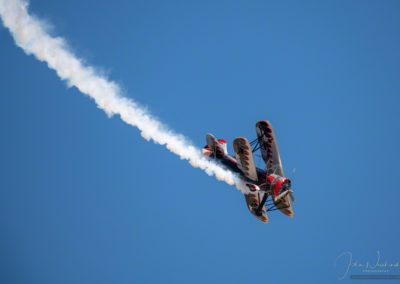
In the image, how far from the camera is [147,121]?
3156 centimetres

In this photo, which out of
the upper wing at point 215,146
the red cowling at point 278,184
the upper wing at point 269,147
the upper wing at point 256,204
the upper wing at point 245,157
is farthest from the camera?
the upper wing at point 256,204

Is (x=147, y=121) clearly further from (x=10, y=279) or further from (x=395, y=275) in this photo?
(x=10, y=279)

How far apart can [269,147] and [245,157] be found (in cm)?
319

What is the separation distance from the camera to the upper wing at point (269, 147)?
99.6ft

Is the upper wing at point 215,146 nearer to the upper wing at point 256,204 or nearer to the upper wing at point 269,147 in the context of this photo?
the upper wing at point 269,147

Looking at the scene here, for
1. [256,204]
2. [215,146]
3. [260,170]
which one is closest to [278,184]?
[260,170]

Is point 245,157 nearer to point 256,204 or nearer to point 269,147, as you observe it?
point 269,147

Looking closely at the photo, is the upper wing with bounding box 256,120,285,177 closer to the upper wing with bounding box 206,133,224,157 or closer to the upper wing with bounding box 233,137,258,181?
the upper wing with bounding box 233,137,258,181

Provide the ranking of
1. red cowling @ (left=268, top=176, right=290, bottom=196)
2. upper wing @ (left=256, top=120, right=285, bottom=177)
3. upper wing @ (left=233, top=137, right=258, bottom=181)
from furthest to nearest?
upper wing @ (left=256, top=120, right=285, bottom=177) → red cowling @ (left=268, top=176, right=290, bottom=196) → upper wing @ (left=233, top=137, right=258, bottom=181)

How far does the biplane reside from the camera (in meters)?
28.5

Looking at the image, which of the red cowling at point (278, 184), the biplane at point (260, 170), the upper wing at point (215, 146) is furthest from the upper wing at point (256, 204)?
the upper wing at point (215, 146)

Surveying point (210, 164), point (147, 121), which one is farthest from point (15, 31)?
point (210, 164)

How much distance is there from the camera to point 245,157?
2838 cm

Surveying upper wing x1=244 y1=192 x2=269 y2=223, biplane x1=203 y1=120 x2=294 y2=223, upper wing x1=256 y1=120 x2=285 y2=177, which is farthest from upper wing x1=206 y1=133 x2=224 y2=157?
upper wing x1=244 y1=192 x2=269 y2=223
